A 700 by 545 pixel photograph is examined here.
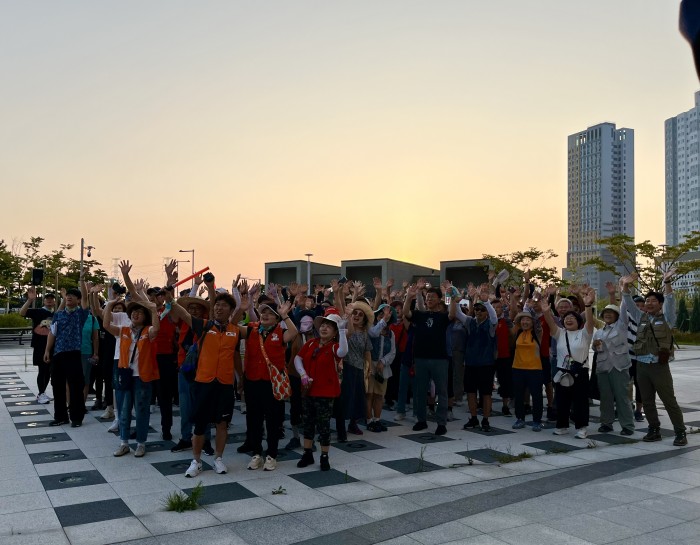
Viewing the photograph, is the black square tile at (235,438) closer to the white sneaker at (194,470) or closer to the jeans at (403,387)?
the white sneaker at (194,470)

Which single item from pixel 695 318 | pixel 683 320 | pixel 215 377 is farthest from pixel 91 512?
pixel 683 320

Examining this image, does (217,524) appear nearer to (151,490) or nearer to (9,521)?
(151,490)

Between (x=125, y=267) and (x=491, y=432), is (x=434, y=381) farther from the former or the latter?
(x=125, y=267)

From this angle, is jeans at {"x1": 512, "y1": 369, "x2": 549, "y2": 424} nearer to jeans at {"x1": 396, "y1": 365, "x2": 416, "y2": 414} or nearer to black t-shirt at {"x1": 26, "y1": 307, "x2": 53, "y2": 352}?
jeans at {"x1": 396, "y1": 365, "x2": 416, "y2": 414}

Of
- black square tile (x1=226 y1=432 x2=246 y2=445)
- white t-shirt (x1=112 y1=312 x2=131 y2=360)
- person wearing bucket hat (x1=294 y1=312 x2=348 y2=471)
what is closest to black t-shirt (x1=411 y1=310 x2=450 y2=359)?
person wearing bucket hat (x1=294 y1=312 x2=348 y2=471)

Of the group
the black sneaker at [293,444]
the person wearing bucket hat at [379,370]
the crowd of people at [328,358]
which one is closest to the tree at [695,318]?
the crowd of people at [328,358]

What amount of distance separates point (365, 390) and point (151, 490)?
3.65 metres

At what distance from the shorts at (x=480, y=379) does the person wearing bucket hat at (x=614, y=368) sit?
1.50 m

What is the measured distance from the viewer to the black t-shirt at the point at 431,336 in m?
8.07

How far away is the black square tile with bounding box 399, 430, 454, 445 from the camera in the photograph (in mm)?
7695

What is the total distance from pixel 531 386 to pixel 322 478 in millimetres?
3877

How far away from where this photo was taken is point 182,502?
4895 mm

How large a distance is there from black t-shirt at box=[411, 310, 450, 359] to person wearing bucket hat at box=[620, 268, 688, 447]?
7.78 feet

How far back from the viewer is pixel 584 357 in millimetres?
8070
